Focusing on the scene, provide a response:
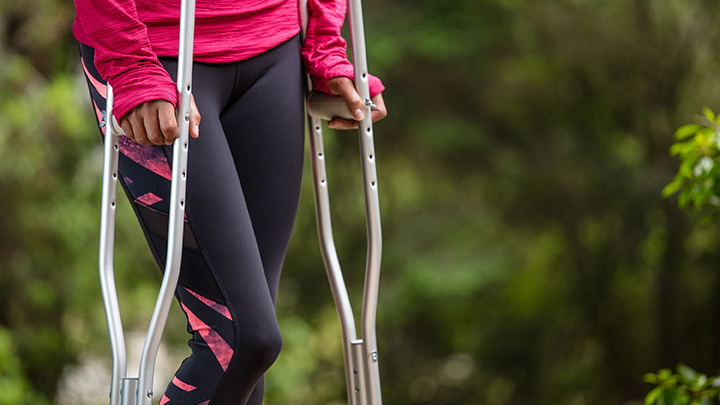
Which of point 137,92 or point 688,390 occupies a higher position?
point 137,92

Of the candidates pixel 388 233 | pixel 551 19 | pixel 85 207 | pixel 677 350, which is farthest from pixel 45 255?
pixel 677 350

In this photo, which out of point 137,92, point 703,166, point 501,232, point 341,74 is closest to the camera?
point 137,92

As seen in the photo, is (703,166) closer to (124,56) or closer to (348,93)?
(348,93)

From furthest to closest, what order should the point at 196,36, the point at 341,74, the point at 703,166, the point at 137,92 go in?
the point at 703,166 → the point at 341,74 → the point at 196,36 → the point at 137,92

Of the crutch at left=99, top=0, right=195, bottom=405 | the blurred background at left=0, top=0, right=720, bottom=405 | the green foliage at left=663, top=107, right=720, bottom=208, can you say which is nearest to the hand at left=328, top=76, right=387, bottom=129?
→ the crutch at left=99, top=0, right=195, bottom=405

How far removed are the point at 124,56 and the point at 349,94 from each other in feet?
1.41

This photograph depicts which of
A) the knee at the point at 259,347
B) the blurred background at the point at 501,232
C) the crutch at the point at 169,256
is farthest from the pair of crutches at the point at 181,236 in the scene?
the blurred background at the point at 501,232

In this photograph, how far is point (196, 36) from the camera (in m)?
1.00

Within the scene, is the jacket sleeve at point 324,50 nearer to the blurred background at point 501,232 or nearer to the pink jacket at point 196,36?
the pink jacket at point 196,36

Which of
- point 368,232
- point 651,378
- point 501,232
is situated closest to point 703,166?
point 651,378

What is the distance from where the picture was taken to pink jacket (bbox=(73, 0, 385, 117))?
0.86m

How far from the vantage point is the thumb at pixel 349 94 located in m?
1.16

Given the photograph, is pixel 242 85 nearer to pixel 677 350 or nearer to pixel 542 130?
pixel 542 130

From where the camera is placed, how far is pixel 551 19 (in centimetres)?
460
